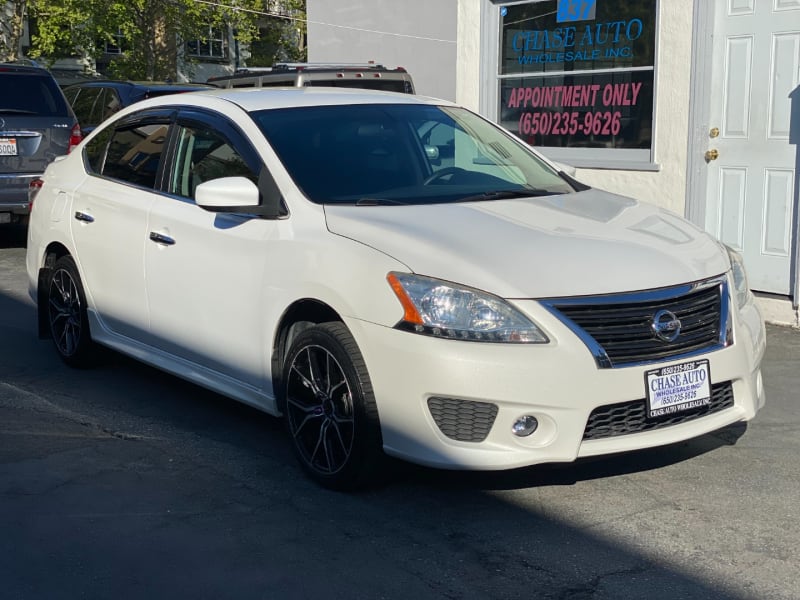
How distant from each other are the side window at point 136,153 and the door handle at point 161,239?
0.37 meters

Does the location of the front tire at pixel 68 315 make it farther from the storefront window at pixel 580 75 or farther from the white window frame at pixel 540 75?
the storefront window at pixel 580 75

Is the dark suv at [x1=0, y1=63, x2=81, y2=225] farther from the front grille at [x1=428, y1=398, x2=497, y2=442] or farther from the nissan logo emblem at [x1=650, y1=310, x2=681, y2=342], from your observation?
the nissan logo emblem at [x1=650, y1=310, x2=681, y2=342]

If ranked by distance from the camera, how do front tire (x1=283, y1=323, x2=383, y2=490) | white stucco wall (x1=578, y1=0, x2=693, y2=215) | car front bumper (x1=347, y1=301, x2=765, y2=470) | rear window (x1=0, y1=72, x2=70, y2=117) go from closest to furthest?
1. car front bumper (x1=347, y1=301, x2=765, y2=470)
2. front tire (x1=283, y1=323, x2=383, y2=490)
3. white stucco wall (x1=578, y1=0, x2=693, y2=215)
4. rear window (x1=0, y1=72, x2=70, y2=117)

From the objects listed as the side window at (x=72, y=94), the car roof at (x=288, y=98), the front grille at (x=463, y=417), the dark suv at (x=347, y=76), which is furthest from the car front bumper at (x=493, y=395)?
the side window at (x=72, y=94)

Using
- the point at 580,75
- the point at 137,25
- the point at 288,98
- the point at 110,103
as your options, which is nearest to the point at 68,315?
the point at 288,98

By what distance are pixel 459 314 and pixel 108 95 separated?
12050mm

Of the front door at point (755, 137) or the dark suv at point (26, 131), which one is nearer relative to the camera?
the front door at point (755, 137)

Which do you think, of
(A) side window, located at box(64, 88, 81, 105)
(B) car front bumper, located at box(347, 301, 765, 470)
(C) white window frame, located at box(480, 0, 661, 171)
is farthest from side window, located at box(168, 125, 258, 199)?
(A) side window, located at box(64, 88, 81, 105)

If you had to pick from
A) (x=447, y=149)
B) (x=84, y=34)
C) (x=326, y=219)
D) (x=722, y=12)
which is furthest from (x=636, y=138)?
(x=84, y=34)

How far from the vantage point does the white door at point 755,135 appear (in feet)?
28.9

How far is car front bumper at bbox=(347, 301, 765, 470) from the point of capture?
14.4 ft

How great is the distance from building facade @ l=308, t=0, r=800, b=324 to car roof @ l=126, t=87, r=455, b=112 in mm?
Result: 3580

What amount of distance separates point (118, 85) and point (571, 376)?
12183 millimetres

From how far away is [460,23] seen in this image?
1209 centimetres
